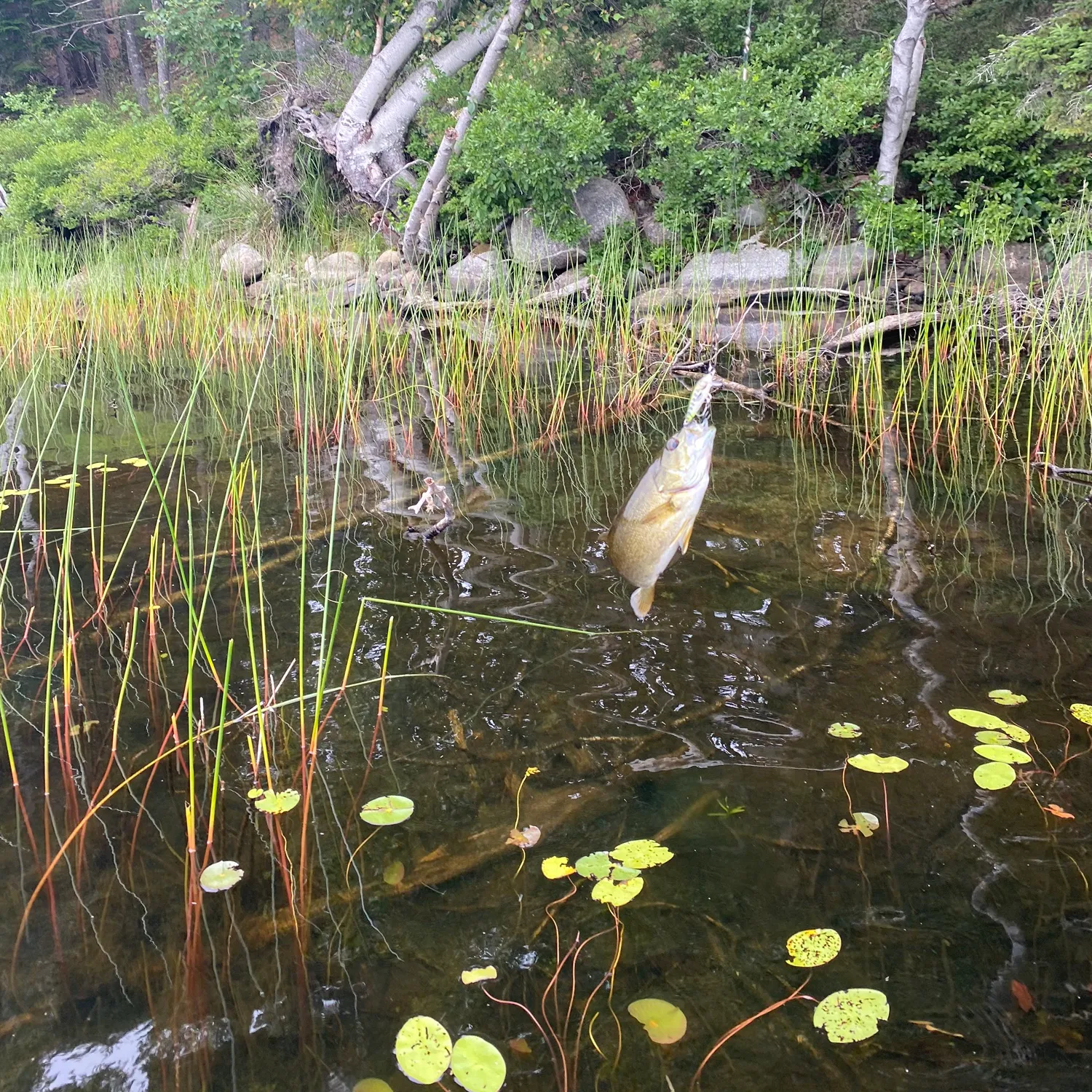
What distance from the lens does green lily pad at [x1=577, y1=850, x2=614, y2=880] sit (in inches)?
71.9

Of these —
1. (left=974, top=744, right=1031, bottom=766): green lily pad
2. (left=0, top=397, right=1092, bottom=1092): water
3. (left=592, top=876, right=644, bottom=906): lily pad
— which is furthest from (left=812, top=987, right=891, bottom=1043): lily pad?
(left=974, top=744, right=1031, bottom=766): green lily pad

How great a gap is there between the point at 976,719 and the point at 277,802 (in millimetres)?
1721

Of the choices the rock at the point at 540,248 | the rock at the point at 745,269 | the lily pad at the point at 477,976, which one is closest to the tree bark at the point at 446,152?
the rock at the point at 540,248

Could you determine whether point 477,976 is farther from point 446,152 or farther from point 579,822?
point 446,152

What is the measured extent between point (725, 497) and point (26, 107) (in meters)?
18.8

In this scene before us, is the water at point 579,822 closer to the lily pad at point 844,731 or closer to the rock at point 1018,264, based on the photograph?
the lily pad at point 844,731

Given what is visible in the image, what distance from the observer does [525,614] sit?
2.95m

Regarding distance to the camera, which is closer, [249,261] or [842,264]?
[842,264]

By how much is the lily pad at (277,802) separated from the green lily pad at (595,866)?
68cm

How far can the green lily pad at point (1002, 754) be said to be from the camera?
209cm

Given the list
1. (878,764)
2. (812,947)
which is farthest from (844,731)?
(812,947)

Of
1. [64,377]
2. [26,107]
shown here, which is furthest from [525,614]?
[26,107]

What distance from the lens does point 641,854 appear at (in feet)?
6.14

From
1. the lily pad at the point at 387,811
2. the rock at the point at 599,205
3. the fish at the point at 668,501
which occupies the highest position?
the rock at the point at 599,205
